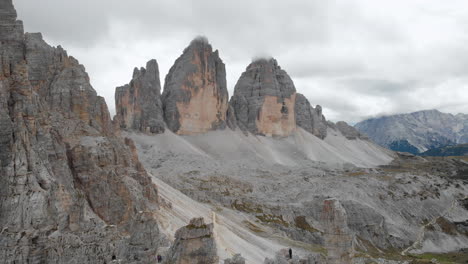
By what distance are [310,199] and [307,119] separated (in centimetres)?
10515

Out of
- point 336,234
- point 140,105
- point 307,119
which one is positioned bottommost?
point 336,234

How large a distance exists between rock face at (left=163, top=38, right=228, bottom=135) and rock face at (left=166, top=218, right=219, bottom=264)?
127914mm

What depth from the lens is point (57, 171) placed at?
29.5m

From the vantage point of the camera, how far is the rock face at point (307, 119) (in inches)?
7352

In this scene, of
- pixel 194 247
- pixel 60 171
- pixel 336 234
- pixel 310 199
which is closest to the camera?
pixel 194 247

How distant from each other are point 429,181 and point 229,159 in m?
60.1

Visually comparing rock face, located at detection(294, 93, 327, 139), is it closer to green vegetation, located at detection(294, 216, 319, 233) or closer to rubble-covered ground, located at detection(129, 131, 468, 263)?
rubble-covered ground, located at detection(129, 131, 468, 263)

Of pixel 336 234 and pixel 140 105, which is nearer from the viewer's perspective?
pixel 336 234

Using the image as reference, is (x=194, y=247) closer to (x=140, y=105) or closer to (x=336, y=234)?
(x=336, y=234)

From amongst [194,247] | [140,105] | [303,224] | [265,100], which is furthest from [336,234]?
[265,100]

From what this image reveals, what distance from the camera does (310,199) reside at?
286ft

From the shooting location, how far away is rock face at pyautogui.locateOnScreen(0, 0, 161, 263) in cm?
2170

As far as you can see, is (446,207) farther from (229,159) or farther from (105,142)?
(105,142)

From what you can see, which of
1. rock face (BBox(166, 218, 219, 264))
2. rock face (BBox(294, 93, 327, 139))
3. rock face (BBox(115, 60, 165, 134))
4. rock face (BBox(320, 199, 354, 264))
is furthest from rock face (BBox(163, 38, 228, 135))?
rock face (BBox(166, 218, 219, 264))
